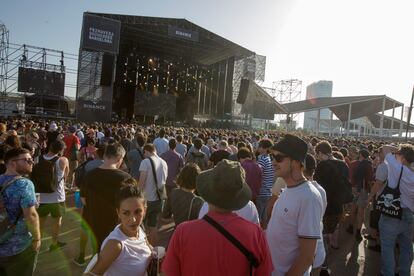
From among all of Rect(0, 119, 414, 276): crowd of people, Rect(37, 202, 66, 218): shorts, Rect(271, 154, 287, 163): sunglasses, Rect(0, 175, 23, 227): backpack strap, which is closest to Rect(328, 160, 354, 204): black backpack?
Rect(0, 119, 414, 276): crowd of people

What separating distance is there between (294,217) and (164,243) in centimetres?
391

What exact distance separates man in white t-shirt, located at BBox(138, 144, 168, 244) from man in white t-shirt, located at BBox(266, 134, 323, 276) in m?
2.92

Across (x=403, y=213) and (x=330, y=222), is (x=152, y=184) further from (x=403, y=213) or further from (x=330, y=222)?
(x=403, y=213)

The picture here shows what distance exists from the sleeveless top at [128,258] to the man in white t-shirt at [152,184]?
9.29 ft

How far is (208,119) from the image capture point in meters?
38.5

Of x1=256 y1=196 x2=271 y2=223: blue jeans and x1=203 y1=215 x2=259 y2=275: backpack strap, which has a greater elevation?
x1=203 y1=215 x2=259 y2=275: backpack strap

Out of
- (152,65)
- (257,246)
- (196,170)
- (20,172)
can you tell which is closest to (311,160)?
(196,170)

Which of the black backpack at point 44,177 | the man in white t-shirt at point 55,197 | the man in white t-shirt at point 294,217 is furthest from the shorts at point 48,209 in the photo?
the man in white t-shirt at point 294,217

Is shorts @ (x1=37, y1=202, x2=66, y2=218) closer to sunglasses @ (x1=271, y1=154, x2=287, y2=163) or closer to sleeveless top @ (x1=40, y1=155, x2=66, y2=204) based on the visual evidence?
sleeveless top @ (x1=40, y1=155, x2=66, y2=204)

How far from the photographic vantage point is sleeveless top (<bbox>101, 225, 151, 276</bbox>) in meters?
2.14

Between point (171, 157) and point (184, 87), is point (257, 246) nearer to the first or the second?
point (171, 157)

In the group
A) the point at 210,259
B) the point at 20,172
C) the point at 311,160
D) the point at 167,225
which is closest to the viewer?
the point at 210,259

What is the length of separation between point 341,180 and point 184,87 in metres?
34.9

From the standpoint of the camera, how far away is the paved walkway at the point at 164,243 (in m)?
4.65
